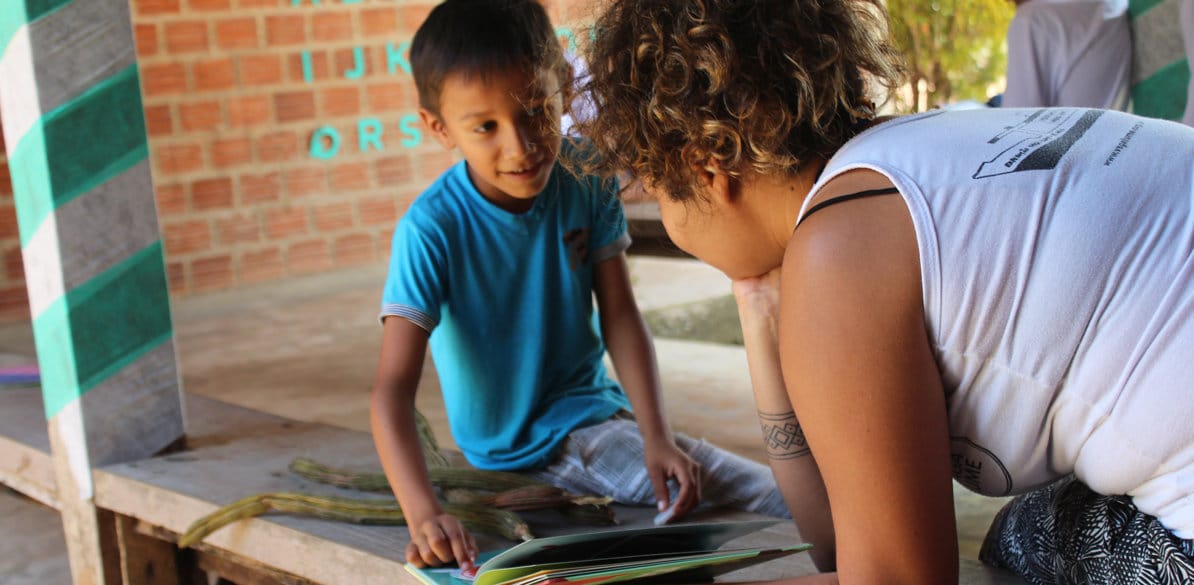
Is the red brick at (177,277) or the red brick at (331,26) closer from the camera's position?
the red brick at (177,277)

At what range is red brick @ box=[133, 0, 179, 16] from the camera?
5891mm

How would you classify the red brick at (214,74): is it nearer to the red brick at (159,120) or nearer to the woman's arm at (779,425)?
the red brick at (159,120)

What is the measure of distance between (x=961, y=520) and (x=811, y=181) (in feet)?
5.97

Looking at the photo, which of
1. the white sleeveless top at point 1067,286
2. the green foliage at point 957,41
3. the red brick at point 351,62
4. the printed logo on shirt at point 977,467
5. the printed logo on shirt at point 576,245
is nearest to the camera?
the white sleeveless top at point 1067,286

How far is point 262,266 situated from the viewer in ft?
21.1

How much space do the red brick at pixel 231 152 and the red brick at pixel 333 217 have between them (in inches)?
19.5

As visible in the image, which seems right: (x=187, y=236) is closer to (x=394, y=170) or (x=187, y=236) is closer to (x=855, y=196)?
(x=394, y=170)

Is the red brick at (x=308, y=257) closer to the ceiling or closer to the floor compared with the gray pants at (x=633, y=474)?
closer to the floor

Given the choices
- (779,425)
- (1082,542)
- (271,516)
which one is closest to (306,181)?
(271,516)

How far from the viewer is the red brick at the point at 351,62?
6.61 m

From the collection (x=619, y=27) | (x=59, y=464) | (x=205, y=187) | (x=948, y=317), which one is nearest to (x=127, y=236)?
(x=59, y=464)

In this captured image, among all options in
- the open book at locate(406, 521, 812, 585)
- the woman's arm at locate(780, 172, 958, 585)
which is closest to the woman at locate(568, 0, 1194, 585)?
the woman's arm at locate(780, 172, 958, 585)

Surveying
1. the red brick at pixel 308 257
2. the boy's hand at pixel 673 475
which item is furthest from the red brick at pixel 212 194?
the boy's hand at pixel 673 475

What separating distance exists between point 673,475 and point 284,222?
4815mm
